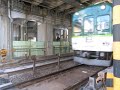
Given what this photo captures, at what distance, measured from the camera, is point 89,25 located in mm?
7766

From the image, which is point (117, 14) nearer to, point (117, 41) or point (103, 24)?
point (117, 41)

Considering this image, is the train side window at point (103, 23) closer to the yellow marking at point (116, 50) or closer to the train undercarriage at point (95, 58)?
the train undercarriage at point (95, 58)

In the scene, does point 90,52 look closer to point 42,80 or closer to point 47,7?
point 42,80

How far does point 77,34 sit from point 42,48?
15.1ft

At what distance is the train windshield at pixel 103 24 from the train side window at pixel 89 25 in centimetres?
34

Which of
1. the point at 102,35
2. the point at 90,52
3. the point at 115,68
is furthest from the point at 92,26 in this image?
the point at 115,68

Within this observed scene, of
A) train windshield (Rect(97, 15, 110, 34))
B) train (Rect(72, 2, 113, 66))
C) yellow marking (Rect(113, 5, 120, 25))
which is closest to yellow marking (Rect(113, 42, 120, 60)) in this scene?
yellow marking (Rect(113, 5, 120, 25))

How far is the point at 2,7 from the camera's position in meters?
9.14

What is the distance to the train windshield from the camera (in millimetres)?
6904

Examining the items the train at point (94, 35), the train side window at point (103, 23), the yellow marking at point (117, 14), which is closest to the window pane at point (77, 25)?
the train at point (94, 35)

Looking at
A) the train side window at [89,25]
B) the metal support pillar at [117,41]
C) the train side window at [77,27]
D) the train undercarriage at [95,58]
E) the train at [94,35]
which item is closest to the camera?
the metal support pillar at [117,41]

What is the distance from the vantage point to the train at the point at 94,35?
270 inches

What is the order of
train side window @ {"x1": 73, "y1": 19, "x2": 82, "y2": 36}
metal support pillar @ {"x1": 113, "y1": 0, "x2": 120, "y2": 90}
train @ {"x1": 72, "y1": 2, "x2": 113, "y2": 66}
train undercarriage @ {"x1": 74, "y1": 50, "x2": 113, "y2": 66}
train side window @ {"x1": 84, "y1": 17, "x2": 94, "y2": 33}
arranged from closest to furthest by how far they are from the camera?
metal support pillar @ {"x1": 113, "y1": 0, "x2": 120, "y2": 90}, train @ {"x1": 72, "y1": 2, "x2": 113, "y2": 66}, train undercarriage @ {"x1": 74, "y1": 50, "x2": 113, "y2": 66}, train side window @ {"x1": 84, "y1": 17, "x2": 94, "y2": 33}, train side window @ {"x1": 73, "y1": 19, "x2": 82, "y2": 36}

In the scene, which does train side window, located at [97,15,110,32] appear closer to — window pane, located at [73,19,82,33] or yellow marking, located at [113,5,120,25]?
window pane, located at [73,19,82,33]
